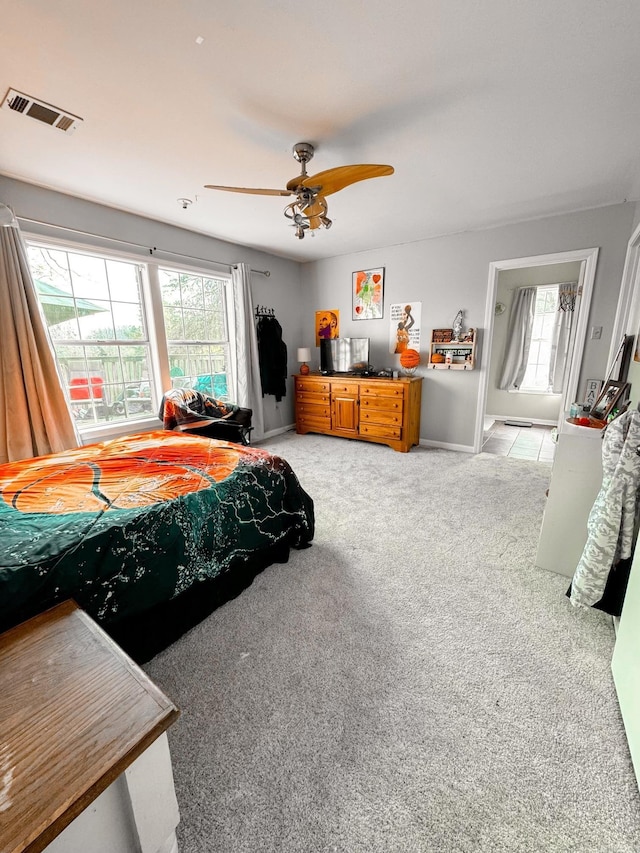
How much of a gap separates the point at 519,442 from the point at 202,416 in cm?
393

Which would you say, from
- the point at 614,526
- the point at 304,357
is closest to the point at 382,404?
the point at 304,357

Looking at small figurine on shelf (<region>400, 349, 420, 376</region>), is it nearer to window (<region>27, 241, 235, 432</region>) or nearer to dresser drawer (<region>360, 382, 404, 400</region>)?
dresser drawer (<region>360, 382, 404, 400</region>)

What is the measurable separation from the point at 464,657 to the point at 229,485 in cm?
129

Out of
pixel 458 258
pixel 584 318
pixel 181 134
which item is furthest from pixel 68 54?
pixel 584 318

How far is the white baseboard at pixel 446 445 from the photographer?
4020 mm

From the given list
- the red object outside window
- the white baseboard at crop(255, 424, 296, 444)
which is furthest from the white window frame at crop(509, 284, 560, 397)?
the red object outside window

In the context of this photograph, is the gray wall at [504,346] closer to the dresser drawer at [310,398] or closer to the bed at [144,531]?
the dresser drawer at [310,398]

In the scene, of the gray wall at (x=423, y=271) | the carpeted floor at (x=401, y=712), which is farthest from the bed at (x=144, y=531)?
the gray wall at (x=423, y=271)

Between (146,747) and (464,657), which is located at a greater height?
(146,747)

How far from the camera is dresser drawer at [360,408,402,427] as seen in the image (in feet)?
12.9

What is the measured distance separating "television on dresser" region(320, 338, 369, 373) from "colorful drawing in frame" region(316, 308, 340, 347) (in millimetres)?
194

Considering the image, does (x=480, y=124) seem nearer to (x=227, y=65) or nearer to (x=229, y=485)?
(x=227, y=65)

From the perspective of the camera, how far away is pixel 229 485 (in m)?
1.74

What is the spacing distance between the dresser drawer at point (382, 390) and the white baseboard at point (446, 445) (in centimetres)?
81
